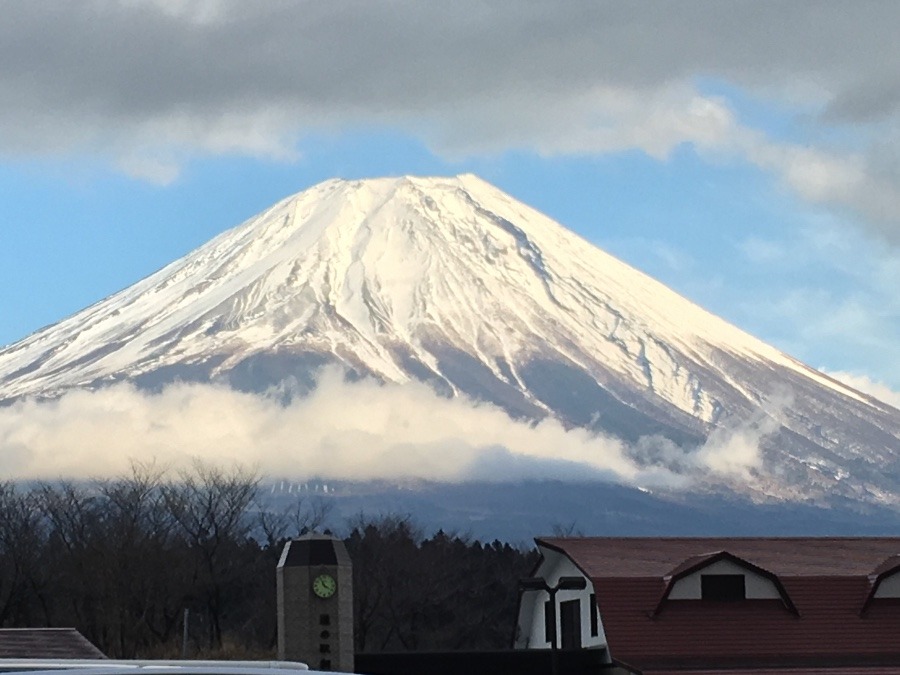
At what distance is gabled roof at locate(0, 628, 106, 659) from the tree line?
23260mm

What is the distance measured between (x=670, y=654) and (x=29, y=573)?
3016 cm

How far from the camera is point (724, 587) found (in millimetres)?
44406

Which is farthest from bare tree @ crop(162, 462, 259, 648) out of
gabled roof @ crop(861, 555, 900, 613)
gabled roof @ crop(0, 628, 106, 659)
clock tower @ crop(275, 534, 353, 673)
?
gabled roof @ crop(0, 628, 106, 659)

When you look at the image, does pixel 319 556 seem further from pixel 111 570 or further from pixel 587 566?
pixel 111 570

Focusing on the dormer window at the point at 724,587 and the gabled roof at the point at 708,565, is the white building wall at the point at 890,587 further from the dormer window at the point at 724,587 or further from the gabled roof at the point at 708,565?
the dormer window at the point at 724,587

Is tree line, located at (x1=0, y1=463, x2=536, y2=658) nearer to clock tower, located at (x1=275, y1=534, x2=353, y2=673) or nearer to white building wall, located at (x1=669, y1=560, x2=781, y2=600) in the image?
white building wall, located at (x1=669, y1=560, x2=781, y2=600)

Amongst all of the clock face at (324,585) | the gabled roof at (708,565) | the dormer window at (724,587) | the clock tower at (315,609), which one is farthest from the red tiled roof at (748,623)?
the clock face at (324,585)

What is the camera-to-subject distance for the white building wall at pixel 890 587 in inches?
1775

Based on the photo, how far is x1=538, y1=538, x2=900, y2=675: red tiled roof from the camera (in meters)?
42.6

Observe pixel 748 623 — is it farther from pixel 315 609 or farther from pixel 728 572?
pixel 315 609

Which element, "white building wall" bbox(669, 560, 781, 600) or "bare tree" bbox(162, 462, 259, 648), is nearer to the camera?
"white building wall" bbox(669, 560, 781, 600)

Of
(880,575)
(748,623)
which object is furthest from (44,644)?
(880,575)

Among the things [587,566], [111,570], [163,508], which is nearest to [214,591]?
[111,570]

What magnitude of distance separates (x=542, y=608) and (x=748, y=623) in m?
8.16
